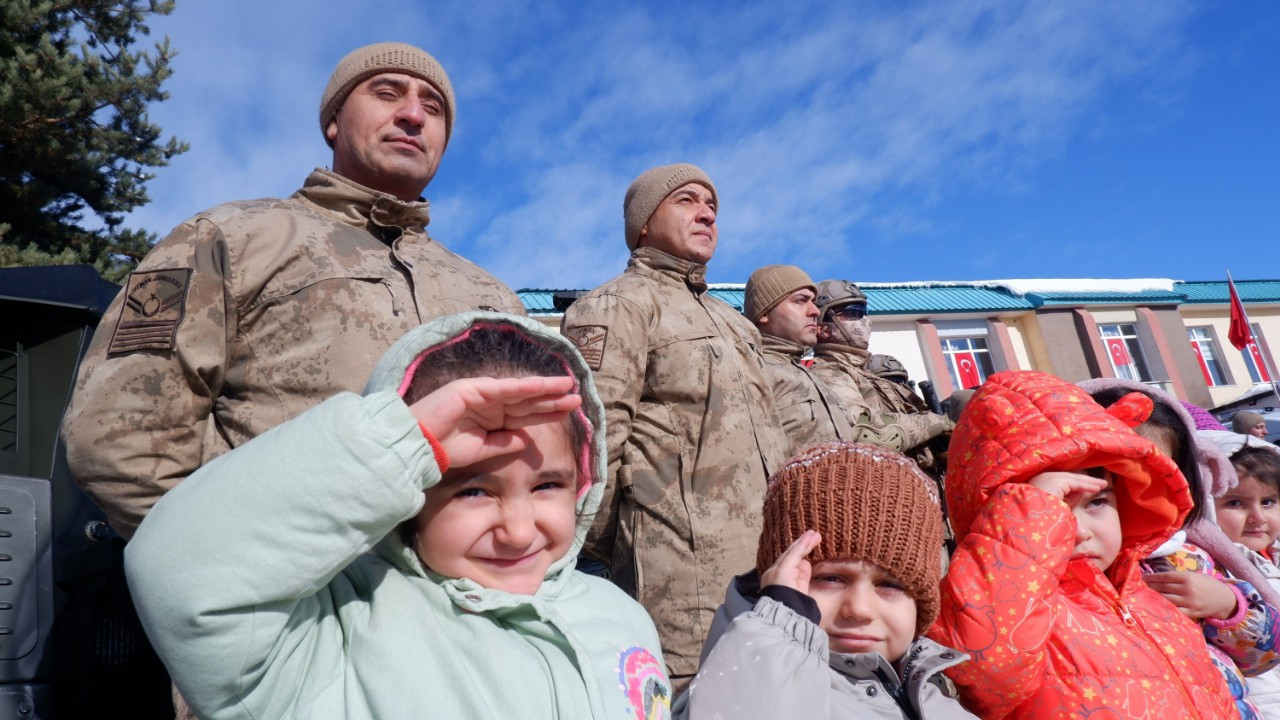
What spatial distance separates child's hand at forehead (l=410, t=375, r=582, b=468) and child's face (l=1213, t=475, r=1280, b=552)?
13.1 ft

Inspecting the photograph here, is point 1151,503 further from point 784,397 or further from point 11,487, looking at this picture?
point 11,487

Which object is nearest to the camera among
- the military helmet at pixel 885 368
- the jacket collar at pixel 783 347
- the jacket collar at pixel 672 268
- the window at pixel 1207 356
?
the jacket collar at pixel 672 268

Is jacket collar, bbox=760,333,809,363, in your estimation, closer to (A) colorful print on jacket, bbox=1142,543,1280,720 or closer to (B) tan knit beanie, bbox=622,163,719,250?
(B) tan knit beanie, bbox=622,163,719,250

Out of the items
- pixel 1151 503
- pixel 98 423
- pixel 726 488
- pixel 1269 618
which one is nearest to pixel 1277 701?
pixel 1269 618

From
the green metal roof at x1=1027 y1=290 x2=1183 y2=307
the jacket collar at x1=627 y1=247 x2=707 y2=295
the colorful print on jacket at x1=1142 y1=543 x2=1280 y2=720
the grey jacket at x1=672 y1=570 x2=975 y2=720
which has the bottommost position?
the colorful print on jacket at x1=1142 y1=543 x2=1280 y2=720

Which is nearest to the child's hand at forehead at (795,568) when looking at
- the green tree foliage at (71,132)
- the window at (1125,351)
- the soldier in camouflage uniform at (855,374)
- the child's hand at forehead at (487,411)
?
the child's hand at forehead at (487,411)

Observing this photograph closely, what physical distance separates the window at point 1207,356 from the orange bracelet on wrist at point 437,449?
29.2 m

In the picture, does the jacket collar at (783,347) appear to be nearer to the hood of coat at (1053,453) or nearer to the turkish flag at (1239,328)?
the hood of coat at (1053,453)

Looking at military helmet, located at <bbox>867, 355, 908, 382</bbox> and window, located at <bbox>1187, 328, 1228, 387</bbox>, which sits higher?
window, located at <bbox>1187, 328, 1228, 387</bbox>

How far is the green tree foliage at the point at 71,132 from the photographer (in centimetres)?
812

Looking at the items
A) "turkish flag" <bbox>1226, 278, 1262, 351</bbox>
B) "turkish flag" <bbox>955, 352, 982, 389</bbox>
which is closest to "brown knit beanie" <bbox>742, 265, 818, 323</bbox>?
"turkish flag" <bbox>955, 352, 982, 389</bbox>

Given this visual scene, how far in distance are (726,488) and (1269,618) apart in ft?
6.58

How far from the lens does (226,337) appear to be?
2.01 m

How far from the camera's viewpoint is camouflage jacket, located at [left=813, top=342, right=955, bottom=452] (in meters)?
3.92
